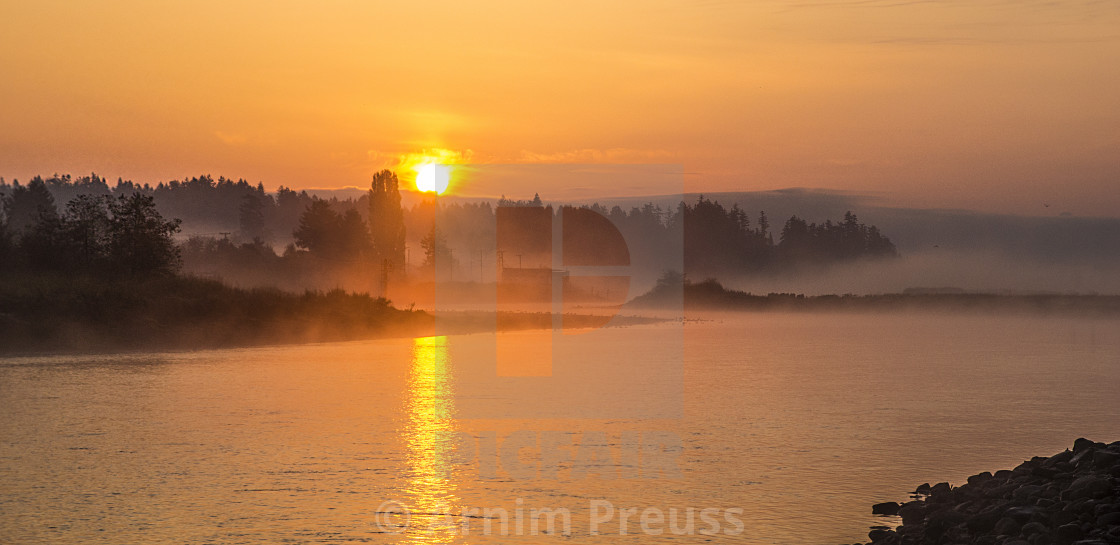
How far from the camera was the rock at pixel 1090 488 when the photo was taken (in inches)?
627

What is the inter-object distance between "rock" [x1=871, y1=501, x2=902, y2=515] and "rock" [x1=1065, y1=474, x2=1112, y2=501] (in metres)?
3.15

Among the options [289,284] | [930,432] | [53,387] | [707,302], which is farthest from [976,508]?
[707,302]

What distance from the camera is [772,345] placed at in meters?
77.8

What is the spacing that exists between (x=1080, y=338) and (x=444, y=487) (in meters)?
93.9

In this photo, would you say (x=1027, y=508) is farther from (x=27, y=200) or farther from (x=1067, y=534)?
(x=27, y=200)

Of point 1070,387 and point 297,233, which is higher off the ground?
point 297,233

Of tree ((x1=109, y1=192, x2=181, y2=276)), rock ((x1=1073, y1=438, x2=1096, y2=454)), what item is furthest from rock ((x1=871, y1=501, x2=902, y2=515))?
tree ((x1=109, y1=192, x2=181, y2=276))

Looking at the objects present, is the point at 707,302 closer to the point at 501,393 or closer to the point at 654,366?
the point at 654,366

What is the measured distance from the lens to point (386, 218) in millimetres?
143125
